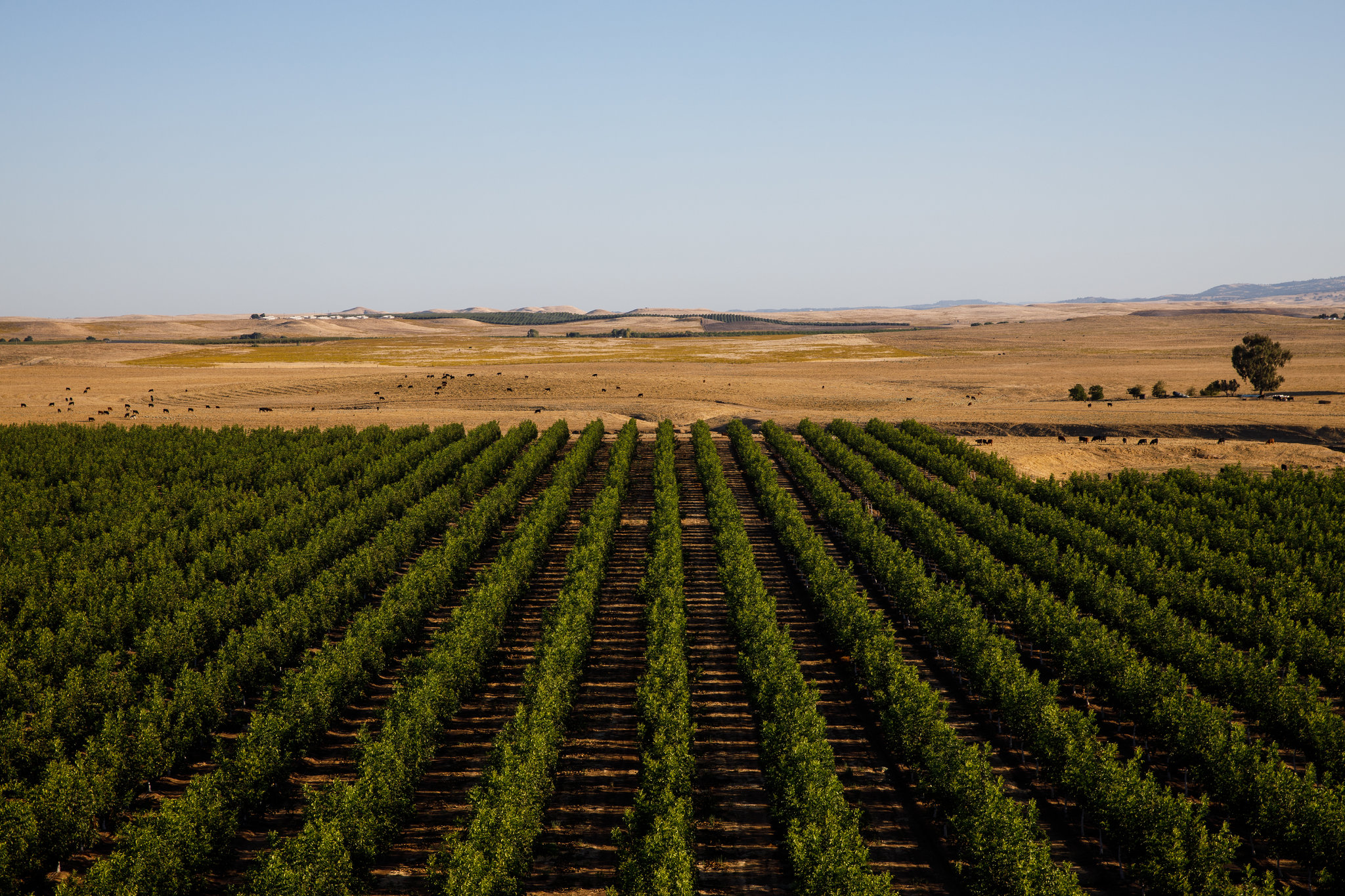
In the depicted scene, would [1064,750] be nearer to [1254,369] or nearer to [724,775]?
[724,775]

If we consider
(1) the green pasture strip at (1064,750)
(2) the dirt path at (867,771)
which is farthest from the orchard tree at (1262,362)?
(2) the dirt path at (867,771)

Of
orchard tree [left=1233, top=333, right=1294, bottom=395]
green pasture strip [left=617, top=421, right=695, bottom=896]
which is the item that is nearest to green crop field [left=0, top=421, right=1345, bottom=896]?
green pasture strip [left=617, top=421, right=695, bottom=896]

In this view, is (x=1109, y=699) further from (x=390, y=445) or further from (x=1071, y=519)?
(x=390, y=445)

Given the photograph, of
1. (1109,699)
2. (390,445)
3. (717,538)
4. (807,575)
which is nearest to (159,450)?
(390,445)

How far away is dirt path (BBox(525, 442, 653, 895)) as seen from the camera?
1476 centimetres

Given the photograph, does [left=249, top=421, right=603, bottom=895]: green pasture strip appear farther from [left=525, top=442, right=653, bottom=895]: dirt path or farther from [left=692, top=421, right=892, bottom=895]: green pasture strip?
[left=692, top=421, right=892, bottom=895]: green pasture strip

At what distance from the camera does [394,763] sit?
15.5 metres

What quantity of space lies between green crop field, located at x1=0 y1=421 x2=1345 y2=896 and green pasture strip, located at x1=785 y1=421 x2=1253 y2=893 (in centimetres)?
9

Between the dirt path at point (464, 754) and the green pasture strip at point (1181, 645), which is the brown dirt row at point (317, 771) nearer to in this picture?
the dirt path at point (464, 754)

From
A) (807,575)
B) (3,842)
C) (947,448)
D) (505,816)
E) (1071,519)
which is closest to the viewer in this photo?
(3,842)

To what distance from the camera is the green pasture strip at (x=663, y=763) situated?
12.8 meters

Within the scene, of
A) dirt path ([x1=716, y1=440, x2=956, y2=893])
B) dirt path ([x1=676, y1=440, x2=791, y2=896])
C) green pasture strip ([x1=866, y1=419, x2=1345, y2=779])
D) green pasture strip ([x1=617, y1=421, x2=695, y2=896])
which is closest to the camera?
green pasture strip ([x1=617, y1=421, x2=695, y2=896])

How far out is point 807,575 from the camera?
1086 inches

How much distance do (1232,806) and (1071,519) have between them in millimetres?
19566
